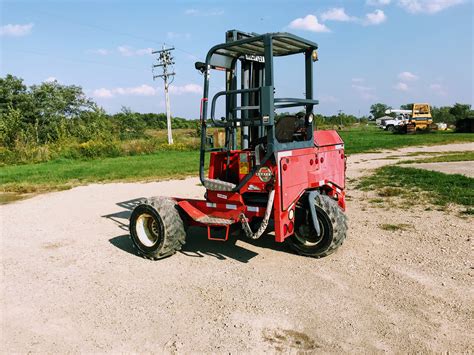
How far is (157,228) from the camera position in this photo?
5.75 metres

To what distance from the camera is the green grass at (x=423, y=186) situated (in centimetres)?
829

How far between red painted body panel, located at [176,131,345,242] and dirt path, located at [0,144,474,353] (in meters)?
0.68

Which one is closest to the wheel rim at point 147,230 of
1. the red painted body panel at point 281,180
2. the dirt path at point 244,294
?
the dirt path at point 244,294

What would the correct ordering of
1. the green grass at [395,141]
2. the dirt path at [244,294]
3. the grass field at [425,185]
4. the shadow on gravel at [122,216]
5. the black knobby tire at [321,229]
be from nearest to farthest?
the dirt path at [244,294] < the black knobby tire at [321,229] < the shadow on gravel at [122,216] < the grass field at [425,185] < the green grass at [395,141]

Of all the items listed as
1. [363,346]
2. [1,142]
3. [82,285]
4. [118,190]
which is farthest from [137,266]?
[1,142]

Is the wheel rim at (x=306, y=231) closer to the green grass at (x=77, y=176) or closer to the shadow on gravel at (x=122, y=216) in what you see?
the shadow on gravel at (x=122, y=216)

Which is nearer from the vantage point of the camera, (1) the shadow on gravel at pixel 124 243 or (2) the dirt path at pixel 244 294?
(2) the dirt path at pixel 244 294

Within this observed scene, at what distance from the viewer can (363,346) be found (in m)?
3.38

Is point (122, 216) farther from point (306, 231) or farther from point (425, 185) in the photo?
point (425, 185)

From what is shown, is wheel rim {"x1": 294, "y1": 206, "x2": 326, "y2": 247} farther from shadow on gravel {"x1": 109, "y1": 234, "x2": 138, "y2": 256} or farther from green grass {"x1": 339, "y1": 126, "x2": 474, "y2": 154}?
green grass {"x1": 339, "y1": 126, "x2": 474, "y2": 154}

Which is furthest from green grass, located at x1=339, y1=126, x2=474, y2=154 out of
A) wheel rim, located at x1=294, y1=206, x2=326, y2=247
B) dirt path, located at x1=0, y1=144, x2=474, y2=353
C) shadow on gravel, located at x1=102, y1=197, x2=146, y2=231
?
wheel rim, located at x1=294, y1=206, x2=326, y2=247

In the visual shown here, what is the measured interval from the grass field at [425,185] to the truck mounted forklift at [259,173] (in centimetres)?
335

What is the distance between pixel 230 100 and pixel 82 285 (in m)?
3.17

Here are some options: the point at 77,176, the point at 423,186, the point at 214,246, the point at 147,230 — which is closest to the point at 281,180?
the point at 214,246
